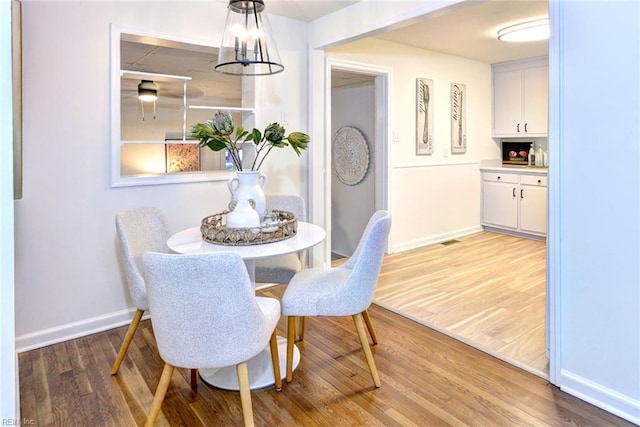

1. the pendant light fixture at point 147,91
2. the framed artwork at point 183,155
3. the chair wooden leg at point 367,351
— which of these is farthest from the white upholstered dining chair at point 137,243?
the framed artwork at point 183,155

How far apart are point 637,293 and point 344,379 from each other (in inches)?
54.6

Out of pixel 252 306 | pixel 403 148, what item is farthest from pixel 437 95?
pixel 252 306

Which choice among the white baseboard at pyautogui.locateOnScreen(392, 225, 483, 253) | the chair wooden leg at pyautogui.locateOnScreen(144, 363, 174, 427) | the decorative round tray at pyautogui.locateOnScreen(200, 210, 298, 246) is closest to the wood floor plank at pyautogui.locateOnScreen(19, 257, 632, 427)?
the chair wooden leg at pyautogui.locateOnScreen(144, 363, 174, 427)

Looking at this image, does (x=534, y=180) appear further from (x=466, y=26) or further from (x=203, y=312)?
(x=203, y=312)

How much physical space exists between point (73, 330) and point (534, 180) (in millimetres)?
5066

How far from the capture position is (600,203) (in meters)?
1.86

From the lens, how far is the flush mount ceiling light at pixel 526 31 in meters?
3.75

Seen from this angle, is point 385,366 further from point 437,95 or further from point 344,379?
point 437,95

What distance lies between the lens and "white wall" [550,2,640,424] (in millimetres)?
1762

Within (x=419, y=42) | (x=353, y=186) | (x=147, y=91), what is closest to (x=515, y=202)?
(x=353, y=186)

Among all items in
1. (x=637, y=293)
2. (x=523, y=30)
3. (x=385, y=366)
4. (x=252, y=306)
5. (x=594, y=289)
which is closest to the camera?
(x=252, y=306)

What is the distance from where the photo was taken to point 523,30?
3875mm

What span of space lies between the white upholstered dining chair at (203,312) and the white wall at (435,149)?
298 cm

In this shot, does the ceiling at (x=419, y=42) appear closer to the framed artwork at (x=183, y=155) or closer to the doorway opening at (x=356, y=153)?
the doorway opening at (x=356, y=153)
